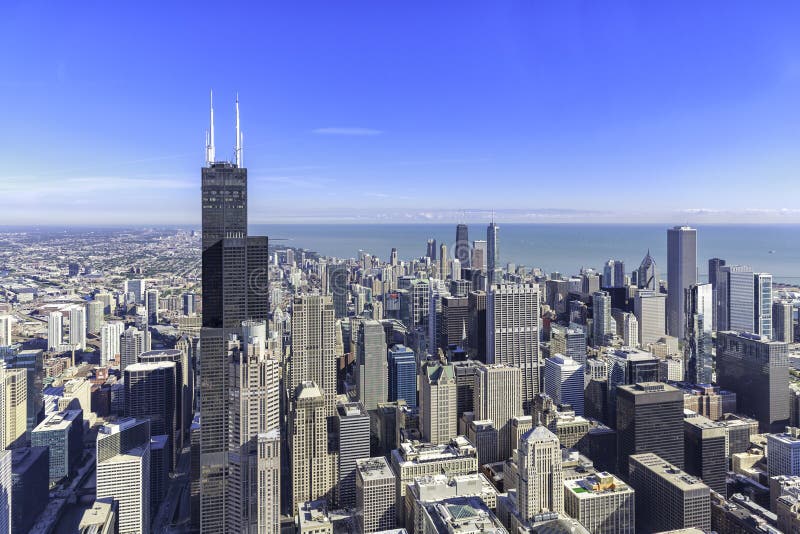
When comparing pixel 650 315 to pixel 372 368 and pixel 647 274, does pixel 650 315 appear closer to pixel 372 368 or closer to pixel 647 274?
pixel 647 274

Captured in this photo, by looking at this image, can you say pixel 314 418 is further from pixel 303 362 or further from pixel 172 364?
pixel 172 364

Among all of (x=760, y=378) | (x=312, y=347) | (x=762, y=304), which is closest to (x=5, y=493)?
(x=312, y=347)

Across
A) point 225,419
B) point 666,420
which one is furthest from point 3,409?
point 666,420

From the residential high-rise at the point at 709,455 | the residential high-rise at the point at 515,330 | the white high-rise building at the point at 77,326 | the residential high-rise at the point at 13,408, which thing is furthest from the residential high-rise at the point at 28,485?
the residential high-rise at the point at 709,455

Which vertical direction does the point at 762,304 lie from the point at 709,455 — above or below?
above

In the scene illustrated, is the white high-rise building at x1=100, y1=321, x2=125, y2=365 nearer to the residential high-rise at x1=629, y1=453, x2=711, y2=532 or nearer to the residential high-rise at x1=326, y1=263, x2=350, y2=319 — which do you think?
the residential high-rise at x1=326, y1=263, x2=350, y2=319

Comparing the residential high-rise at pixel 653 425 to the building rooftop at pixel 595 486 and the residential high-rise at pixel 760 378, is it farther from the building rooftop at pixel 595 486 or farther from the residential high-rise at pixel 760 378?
the residential high-rise at pixel 760 378
